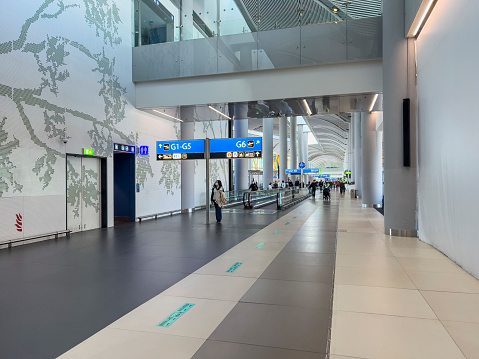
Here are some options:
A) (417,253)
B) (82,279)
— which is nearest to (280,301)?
(82,279)

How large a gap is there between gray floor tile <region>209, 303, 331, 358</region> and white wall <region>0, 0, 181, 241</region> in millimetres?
7000

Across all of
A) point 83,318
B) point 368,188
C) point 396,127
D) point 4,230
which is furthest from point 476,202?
point 368,188

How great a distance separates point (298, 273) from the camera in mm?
5332

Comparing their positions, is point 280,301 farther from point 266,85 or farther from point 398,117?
point 266,85

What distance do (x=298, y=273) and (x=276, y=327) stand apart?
2100 mm

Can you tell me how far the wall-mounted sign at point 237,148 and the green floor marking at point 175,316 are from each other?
24.3 ft

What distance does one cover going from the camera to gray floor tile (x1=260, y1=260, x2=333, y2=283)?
16.6ft

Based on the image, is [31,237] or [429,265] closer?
[429,265]

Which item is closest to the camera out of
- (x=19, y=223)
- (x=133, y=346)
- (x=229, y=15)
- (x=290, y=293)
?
(x=133, y=346)

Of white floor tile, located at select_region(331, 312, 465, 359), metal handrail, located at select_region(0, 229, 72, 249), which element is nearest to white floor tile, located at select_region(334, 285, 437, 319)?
white floor tile, located at select_region(331, 312, 465, 359)

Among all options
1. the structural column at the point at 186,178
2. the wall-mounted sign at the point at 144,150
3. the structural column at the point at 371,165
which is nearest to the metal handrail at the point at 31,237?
the wall-mounted sign at the point at 144,150

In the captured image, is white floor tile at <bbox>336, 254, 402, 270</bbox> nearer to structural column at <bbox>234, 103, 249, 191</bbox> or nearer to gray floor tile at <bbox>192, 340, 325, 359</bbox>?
gray floor tile at <bbox>192, 340, 325, 359</bbox>

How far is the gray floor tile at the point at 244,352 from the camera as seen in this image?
2759 millimetres

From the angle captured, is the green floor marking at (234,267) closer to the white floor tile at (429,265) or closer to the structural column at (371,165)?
the white floor tile at (429,265)
